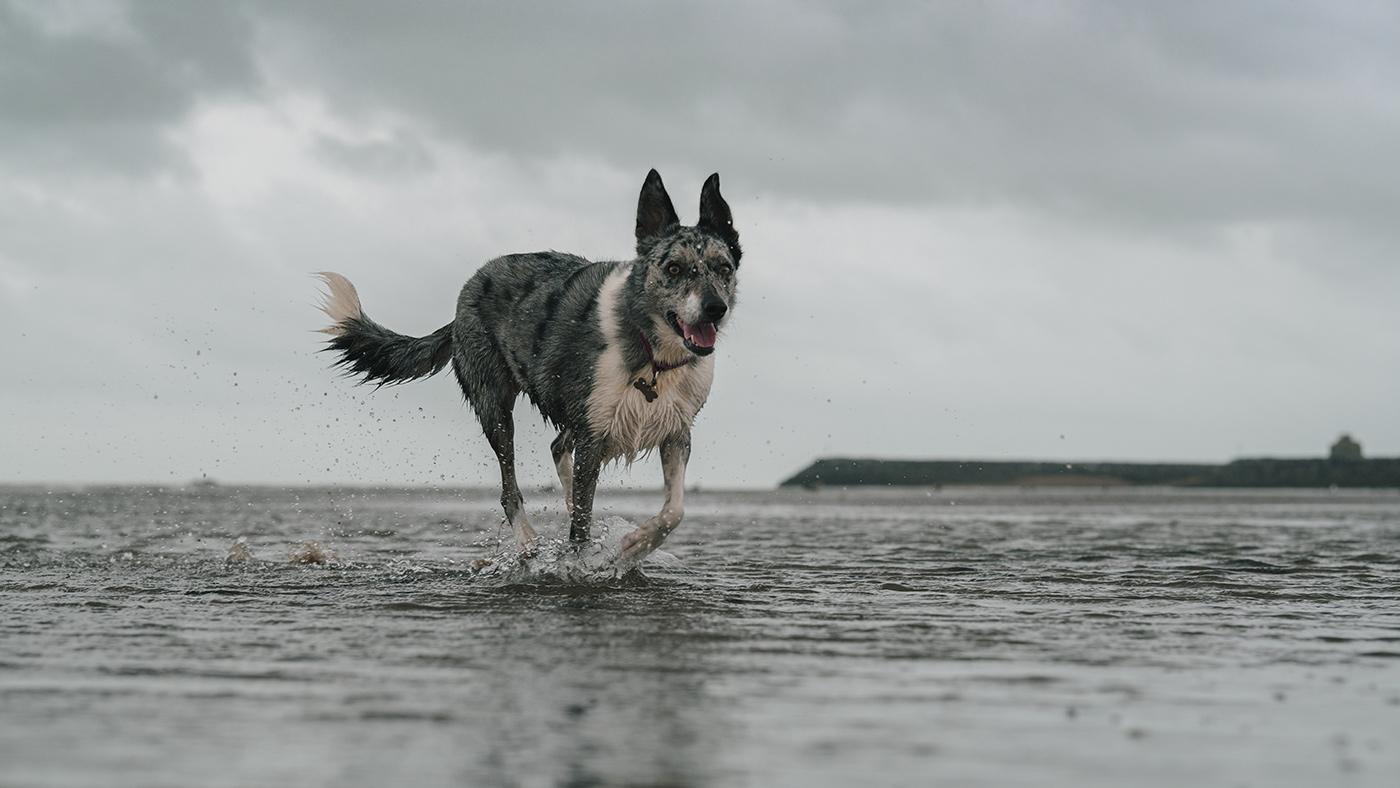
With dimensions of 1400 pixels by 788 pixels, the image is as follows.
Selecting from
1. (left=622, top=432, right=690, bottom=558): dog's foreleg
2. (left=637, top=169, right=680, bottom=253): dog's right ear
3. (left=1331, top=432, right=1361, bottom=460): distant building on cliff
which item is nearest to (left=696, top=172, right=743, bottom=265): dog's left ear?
(left=637, top=169, right=680, bottom=253): dog's right ear

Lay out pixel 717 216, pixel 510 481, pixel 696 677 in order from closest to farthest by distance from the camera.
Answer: pixel 696 677 → pixel 717 216 → pixel 510 481

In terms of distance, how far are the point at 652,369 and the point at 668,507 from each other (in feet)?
2.87

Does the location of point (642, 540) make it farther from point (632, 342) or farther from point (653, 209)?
point (653, 209)

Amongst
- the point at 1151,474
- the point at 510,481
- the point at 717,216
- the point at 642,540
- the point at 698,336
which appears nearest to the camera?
the point at 698,336

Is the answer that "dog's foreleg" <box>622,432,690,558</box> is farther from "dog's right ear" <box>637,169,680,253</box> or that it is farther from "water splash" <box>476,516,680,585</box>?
"dog's right ear" <box>637,169,680,253</box>

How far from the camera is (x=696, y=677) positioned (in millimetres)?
4020

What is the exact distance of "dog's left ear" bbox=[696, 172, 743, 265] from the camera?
7820 mm

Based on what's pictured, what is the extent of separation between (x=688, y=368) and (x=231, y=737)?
4862 mm

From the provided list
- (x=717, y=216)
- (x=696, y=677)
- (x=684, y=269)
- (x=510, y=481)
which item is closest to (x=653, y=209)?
(x=717, y=216)

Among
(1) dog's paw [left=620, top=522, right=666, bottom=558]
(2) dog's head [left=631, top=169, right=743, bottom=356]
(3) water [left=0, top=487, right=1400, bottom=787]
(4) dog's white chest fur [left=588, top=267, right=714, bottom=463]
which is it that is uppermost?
(2) dog's head [left=631, top=169, right=743, bottom=356]

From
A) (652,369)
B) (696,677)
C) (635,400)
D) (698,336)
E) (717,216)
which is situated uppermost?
(717,216)

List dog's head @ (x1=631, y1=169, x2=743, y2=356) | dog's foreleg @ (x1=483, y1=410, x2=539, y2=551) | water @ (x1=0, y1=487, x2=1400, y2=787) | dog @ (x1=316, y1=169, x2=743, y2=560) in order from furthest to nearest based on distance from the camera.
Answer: dog's foreleg @ (x1=483, y1=410, x2=539, y2=551) → dog @ (x1=316, y1=169, x2=743, y2=560) → dog's head @ (x1=631, y1=169, x2=743, y2=356) → water @ (x1=0, y1=487, x2=1400, y2=787)

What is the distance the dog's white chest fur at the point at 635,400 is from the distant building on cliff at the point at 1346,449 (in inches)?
3425

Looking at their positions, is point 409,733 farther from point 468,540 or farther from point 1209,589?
point 468,540
